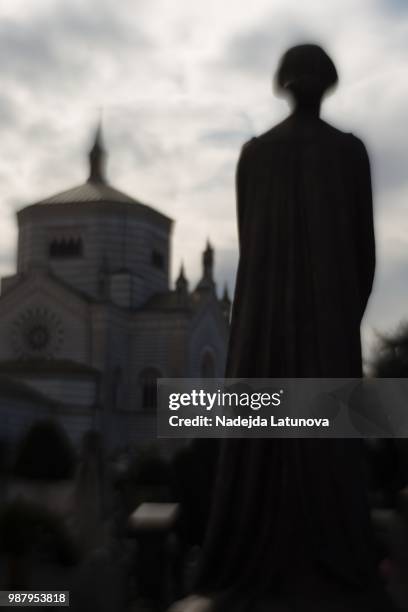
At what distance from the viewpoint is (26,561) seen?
9680 millimetres

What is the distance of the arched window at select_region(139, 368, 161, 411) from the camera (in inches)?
2094

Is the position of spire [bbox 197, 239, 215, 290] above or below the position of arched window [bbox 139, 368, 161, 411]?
above

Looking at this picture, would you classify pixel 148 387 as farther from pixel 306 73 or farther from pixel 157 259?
pixel 306 73

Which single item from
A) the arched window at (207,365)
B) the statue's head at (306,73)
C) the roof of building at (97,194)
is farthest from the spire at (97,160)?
the statue's head at (306,73)

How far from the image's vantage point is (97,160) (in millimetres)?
64438

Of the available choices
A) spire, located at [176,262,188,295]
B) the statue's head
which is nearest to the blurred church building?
spire, located at [176,262,188,295]

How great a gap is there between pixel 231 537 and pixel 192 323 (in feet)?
163

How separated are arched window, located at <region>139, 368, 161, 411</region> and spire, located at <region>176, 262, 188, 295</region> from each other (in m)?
5.06

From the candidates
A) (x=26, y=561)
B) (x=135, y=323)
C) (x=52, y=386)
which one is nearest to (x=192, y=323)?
(x=135, y=323)

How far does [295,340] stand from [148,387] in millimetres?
49255

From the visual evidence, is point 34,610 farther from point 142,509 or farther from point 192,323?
point 192,323

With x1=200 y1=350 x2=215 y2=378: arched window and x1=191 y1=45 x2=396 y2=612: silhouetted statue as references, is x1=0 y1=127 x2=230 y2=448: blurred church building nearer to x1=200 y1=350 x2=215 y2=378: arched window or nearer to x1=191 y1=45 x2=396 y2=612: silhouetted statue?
x1=200 y1=350 x2=215 y2=378: arched window

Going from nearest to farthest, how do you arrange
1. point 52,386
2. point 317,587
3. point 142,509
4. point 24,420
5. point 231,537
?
point 317,587
point 231,537
point 142,509
point 24,420
point 52,386

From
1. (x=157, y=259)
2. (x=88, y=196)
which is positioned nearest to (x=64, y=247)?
(x=88, y=196)
